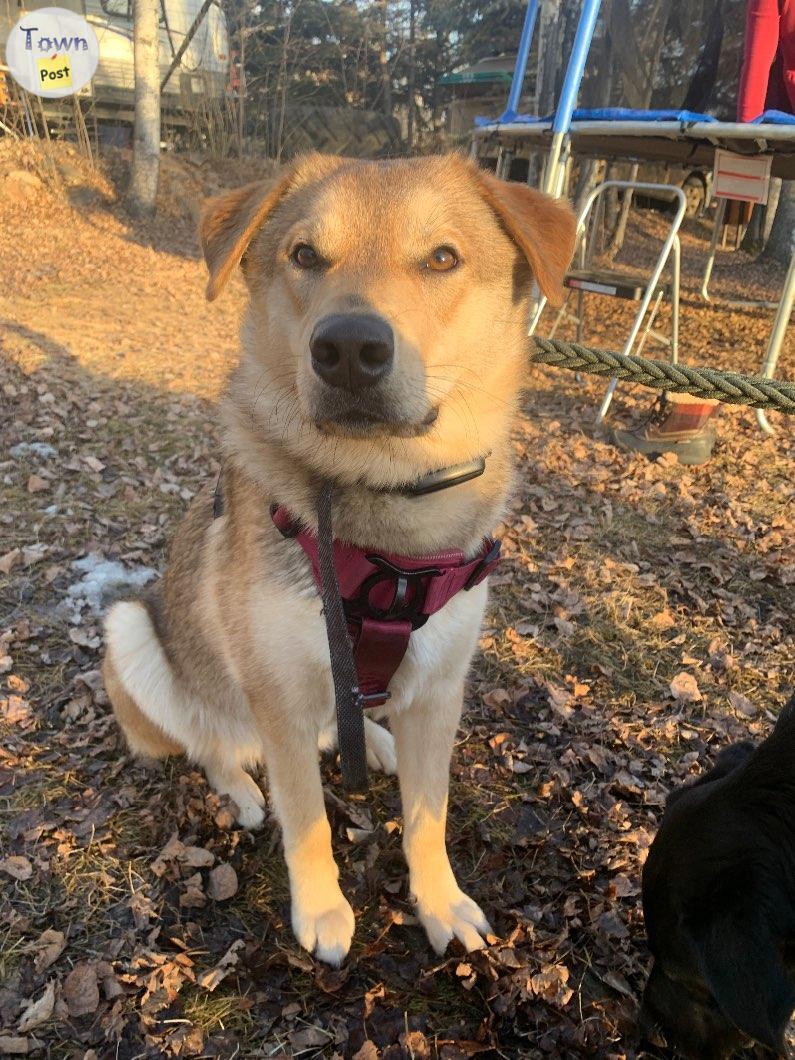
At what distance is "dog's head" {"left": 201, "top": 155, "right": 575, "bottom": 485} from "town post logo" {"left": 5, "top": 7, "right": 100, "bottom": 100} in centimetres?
1277

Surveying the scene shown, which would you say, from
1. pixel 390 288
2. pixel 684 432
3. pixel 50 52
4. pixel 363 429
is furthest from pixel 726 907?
pixel 50 52

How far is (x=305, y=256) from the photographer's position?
197cm

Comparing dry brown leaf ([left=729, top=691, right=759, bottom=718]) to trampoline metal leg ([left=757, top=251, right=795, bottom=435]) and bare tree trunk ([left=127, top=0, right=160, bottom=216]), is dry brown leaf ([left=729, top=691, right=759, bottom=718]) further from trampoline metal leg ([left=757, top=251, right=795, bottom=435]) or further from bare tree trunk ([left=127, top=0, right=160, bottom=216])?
bare tree trunk ([left=127, top=0, right=160, bottom=216])

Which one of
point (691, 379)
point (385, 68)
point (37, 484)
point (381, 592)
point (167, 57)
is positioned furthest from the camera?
point (385, 68)

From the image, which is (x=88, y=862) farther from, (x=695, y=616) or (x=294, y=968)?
(x=695, y=616)

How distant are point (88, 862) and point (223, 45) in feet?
57.8

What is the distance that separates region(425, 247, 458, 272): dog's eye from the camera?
1.92 meters

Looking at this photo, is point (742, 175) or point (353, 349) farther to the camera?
point (742, 175)

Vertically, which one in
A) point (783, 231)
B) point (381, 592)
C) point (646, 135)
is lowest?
point (381, 592)

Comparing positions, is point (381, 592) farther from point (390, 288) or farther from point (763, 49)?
point (763, 49)

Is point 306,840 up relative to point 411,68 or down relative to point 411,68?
down

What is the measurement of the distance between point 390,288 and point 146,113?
38.3 ft

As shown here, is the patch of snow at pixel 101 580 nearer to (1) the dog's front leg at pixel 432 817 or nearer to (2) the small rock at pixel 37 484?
(2) the small rock at pixel 37 484

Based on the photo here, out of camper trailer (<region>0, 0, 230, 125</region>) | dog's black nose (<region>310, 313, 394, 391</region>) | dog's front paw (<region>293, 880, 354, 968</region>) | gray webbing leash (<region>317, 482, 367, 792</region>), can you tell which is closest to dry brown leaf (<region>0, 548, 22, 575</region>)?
dog's front paw (<region>293, 880, 354, 968</region>)
